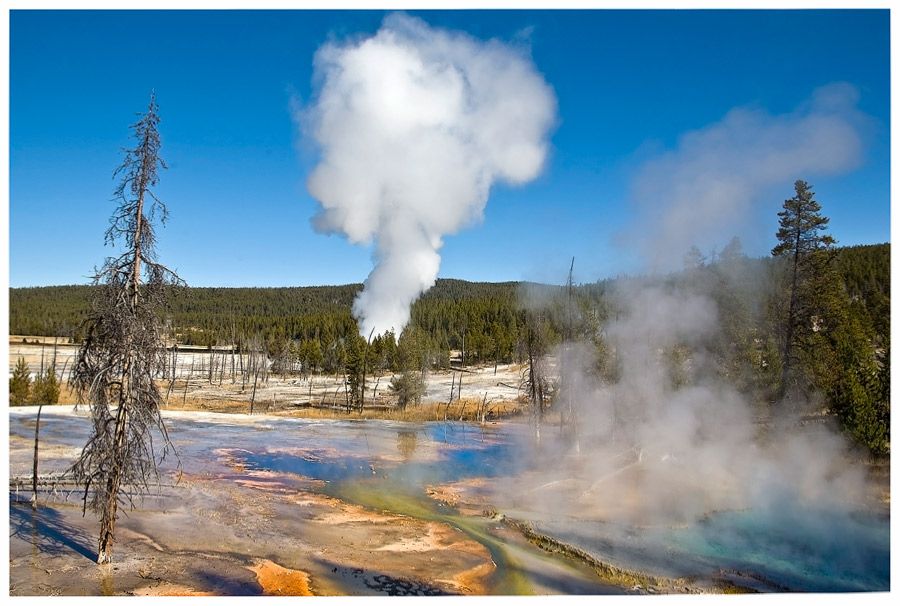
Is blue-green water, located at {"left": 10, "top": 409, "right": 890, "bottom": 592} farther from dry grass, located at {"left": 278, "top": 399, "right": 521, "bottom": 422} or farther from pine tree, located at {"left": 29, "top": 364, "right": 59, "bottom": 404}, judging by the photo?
pine tree, located at {"left": 29, "top": 364, "right": 59, "bottom": 404}

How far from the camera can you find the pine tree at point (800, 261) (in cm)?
1306

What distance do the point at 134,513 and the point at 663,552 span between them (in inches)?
362

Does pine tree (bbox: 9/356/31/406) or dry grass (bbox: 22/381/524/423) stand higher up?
pine tree (bbox: 9/356/31/406)

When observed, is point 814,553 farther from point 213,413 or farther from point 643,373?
point 213,413

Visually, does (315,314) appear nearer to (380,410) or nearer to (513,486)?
(380,410)

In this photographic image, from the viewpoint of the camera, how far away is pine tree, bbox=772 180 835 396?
42.9ft

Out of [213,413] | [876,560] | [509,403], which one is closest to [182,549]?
[876,560]

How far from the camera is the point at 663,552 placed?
883cm

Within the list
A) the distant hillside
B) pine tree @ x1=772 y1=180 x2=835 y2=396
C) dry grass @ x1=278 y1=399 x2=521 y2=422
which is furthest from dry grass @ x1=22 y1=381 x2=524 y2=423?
pine tree @ x1=772 y1=180 x2=835 y2=396

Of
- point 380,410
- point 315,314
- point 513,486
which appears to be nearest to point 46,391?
point 380,410

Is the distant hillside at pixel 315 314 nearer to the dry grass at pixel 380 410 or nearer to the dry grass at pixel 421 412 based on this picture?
the dry grass at pixel 380 410

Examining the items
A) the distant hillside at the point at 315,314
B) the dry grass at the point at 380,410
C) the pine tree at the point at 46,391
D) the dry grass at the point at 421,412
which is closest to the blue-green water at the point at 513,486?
the dry grass at the point at 421,412

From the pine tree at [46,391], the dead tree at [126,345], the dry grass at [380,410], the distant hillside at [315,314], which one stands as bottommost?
the dry grass at [380,410]

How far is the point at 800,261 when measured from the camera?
13.3m
